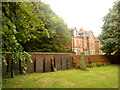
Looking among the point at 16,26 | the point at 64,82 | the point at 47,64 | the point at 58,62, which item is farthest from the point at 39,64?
the point at 16,26

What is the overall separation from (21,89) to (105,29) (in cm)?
1045

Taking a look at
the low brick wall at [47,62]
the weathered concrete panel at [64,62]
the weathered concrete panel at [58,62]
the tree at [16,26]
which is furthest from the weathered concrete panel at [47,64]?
the tree at [16,26]

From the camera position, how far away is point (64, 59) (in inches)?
260

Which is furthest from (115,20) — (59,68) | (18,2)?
(18,2)

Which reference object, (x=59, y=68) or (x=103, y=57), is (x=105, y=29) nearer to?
(x=103, y=57)

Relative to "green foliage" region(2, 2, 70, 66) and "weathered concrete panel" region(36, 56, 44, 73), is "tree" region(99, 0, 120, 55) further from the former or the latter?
"weathered concrete panel" region(36, 56, 44, 73)

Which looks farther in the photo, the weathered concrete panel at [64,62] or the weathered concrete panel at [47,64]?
the weathered concrete panel at [64,62]

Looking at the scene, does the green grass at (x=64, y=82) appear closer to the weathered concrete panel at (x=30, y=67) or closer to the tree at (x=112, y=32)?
the weathered concrete panel at (x=30, y=67)

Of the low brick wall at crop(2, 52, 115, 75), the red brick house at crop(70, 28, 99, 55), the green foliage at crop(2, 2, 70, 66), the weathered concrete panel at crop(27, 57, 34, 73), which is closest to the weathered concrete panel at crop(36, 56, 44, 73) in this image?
the low brick wall at crop(2, 52, 115, 75)

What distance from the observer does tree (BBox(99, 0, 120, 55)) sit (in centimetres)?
910

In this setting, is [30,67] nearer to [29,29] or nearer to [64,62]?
[64,62]

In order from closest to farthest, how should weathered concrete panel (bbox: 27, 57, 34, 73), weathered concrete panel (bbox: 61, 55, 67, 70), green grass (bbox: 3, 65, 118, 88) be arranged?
green grass (bbox: 3, 65, 118, 88)
weathered concrete panel (bbox: 27, 57, 34, 73)
weathered concrete panel (bbox: 61, 55, 67, 70)

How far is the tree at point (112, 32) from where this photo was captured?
9.10m

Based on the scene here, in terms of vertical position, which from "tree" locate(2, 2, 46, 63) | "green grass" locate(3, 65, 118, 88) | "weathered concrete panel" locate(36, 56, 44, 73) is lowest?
"green grass" locate(3, 65, 118, 88)
